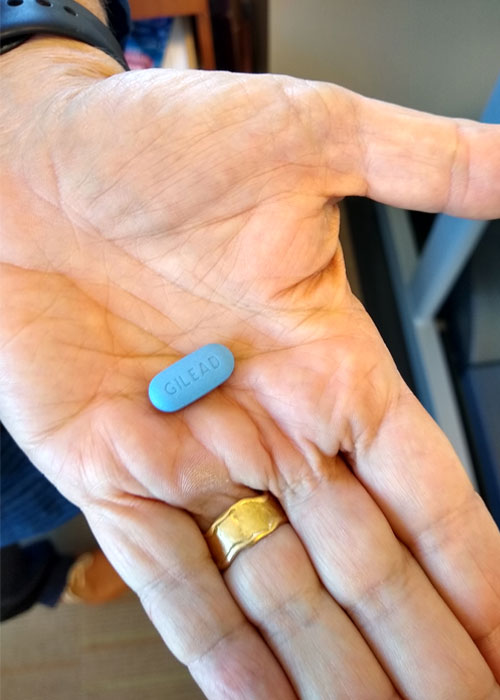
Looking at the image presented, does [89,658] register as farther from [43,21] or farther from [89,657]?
[43,21]

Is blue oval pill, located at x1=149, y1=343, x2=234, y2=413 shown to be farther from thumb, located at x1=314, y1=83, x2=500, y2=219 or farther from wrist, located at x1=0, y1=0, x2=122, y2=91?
wrist, located at x1=0, y1=0, x2=122, y2=91

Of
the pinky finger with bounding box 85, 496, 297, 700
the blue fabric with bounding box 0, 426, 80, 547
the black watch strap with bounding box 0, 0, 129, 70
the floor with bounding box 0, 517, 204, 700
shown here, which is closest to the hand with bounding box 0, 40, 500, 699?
the pinky finger with bounding box 85, 496, 297, 700

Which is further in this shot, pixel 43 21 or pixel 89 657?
pixel 89 657

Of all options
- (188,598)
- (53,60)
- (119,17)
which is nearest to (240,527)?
(188,598)

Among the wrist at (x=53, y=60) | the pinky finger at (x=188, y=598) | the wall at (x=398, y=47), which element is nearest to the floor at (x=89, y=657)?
the pinky finger at (x=188, y=598)

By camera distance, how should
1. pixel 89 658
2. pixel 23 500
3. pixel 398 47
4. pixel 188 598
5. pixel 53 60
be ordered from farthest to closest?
pixel 89 658 < pixel 398 47 < pixel 23 500 < pixel 53 60 < pixel 188 598

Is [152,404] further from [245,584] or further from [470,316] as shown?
[470,316]

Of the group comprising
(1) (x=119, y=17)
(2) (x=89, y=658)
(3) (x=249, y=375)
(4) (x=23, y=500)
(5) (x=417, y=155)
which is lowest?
(2) (x=89, y=658)

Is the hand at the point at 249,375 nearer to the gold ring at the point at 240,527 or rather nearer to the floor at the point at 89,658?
the gold ring at the point at 240,527
